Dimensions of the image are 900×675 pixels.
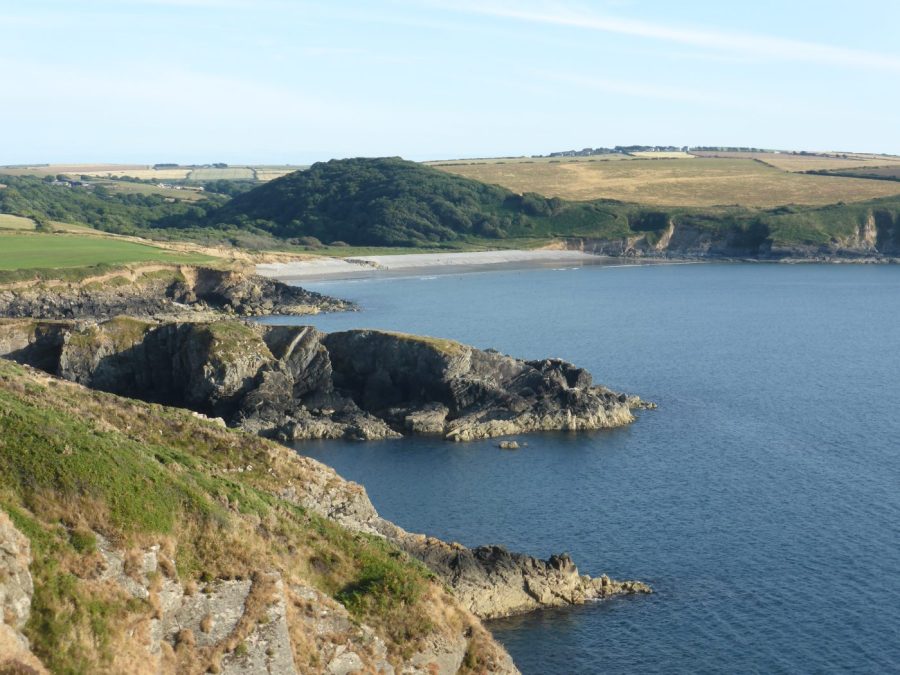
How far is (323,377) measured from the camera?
262ft

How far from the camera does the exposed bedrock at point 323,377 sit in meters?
75.6

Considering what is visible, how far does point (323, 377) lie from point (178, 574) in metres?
52.1

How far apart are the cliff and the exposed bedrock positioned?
3624 centimetres

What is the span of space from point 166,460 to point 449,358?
45.1m

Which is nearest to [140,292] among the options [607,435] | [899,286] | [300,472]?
[607,435]

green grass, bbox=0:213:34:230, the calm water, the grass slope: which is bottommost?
the calm water

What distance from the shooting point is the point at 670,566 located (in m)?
49.2

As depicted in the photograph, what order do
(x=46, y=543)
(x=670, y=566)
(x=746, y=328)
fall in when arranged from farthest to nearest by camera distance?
(x=746, y=328)
(x=670, y=566)
(x=46, y=543)

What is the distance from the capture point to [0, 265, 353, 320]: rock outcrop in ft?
406

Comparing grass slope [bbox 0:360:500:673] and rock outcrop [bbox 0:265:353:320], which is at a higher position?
grass slope [bbox 0:360:500:673]

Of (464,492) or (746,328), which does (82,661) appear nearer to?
(464,492)

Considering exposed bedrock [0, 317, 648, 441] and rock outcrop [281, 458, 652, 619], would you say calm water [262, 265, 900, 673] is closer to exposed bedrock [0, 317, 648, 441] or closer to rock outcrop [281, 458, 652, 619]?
rock outcrop [281, 458, 652, 619]

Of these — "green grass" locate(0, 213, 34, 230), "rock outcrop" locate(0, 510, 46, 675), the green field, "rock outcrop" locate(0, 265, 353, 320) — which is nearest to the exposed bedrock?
"rock outcrop" locate(0, 265, 353, 320)

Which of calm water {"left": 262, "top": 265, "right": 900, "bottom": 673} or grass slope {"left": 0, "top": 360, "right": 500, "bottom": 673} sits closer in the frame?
grass slope {"left": 0, "top": 360, "right": 500, "bottom": 673}
